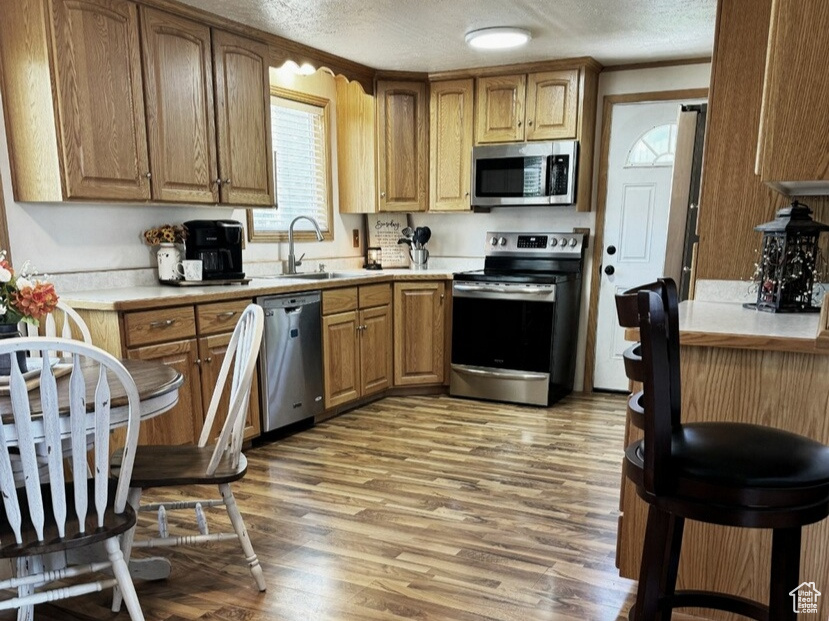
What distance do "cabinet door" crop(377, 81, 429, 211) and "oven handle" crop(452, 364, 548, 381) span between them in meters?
1.23

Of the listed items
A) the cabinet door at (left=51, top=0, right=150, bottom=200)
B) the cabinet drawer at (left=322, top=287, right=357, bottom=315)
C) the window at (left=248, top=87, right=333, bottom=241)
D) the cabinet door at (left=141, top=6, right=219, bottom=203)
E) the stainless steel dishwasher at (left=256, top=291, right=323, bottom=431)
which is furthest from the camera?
the window at (left=248, top=87, right=333, bottom=241)

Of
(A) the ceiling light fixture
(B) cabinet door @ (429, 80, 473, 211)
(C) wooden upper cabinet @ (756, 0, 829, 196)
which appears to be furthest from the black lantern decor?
(B) cabinet door @ (429, 80, 473, 211)

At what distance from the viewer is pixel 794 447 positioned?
1154 mm

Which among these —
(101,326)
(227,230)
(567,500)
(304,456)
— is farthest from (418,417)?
(101,326)

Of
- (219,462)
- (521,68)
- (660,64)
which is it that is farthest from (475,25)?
(219,462)

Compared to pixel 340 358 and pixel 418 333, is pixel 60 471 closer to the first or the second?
pixel 340 358

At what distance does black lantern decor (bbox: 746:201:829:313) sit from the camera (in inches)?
72.8

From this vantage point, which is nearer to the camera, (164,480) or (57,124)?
(164,480)

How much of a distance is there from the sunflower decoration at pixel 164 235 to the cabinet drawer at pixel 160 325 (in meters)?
0.57

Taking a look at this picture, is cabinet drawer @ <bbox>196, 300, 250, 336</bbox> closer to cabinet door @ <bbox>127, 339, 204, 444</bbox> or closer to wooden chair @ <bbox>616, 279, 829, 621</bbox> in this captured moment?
cabinet door @ <bbox>127, 339, 204, 444</bbox>

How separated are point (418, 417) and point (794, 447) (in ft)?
9.08

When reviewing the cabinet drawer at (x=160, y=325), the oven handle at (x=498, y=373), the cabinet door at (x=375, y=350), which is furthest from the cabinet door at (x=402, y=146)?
the cabinet drawer at (x=160, y=325)

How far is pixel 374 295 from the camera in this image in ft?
13.1

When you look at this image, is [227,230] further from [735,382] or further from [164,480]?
[735,382]
